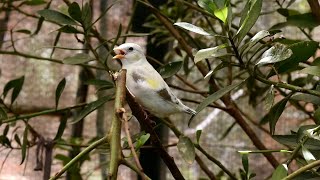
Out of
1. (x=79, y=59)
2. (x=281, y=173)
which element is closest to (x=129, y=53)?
(x=79, y=59)

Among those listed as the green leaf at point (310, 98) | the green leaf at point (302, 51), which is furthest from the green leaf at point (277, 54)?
the green leaf at point (310, 98)

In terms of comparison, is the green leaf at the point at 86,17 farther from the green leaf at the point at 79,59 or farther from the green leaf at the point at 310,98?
the green leaf at the point at 310,98

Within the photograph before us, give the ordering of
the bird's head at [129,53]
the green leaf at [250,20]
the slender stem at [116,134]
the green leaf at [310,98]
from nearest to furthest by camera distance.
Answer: the slender stem at [116,134] < the green leaf at [250,20] < the green leaf at [310,98] < the bird's head at [129,53]

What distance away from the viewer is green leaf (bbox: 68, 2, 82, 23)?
536mm

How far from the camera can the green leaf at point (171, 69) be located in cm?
58

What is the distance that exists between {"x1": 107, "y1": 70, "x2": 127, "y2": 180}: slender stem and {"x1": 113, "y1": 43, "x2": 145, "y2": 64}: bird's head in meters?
0.28

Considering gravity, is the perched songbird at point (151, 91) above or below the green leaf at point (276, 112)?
above

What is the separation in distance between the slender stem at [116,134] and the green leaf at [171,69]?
0.23 m

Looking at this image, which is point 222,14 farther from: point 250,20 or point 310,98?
point 310,98

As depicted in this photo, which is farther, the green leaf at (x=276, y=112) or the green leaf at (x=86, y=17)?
the green leaf at (x=86, y=17)

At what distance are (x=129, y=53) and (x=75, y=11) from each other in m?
0.10

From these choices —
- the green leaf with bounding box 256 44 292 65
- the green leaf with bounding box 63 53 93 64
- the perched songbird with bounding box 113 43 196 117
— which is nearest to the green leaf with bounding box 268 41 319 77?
the green leaf with bounding box 256 44 292 65

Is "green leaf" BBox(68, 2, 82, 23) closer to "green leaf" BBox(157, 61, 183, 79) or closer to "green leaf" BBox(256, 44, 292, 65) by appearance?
"green leaf" BBox(157, 61, 183, 79)

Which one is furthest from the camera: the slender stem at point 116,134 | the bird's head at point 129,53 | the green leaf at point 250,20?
the bird's head at point 129,53
